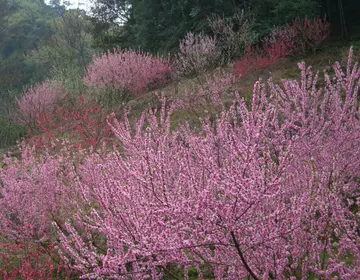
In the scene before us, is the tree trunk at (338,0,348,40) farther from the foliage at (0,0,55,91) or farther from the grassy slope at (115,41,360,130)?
the foliage at (0,0,55,91)

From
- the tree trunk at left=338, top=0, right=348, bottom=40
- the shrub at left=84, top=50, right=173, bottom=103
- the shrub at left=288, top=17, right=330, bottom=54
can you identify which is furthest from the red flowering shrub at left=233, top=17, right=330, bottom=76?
the shrub at left=84, top=50, right=173, bottom=103

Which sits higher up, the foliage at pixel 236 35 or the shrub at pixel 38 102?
the foliage at pixel 236 35

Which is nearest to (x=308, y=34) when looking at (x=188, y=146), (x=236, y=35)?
(x=236, y=35)

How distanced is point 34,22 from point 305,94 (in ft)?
162

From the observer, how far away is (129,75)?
17.5 meters

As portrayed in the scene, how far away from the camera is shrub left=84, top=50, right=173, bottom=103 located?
17141mm

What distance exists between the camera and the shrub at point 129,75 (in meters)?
17.1

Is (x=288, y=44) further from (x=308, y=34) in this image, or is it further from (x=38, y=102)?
(x=38, y=102)

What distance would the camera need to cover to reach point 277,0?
1767 centimetres

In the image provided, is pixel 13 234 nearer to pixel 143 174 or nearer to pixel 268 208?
pixel 143 174

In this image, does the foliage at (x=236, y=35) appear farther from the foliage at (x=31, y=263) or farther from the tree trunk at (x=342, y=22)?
the foliage at (x=31, y=263)

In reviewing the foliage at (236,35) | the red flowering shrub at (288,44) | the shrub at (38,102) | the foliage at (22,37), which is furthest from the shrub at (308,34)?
the foliage at (22,37)

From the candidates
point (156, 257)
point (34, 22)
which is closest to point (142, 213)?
point (156, 257)

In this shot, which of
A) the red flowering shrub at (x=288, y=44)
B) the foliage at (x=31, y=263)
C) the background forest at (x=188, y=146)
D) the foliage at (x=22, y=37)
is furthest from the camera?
the foliage at (x=22, y=37)
